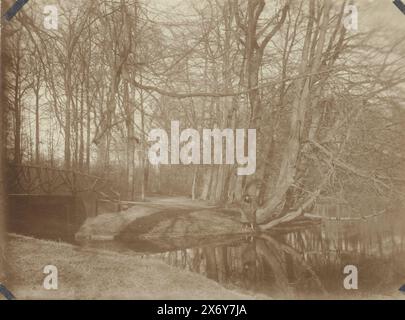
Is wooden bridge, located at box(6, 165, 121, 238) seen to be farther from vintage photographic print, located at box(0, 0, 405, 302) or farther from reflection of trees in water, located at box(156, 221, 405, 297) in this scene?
reflection of trees in water, located at box(156, 221, 405, 297)

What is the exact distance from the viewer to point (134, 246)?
6.14 metres

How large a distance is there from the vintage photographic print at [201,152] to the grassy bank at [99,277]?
20 mm

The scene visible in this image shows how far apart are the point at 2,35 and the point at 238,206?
480cm

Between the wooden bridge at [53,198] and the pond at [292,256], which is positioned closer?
the pond at [292,256]

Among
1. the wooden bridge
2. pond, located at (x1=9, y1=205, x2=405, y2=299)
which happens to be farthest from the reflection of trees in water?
the wooden bridge

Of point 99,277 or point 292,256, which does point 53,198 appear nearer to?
point 99,277

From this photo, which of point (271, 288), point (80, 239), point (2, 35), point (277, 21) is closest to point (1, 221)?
point (80, 239)

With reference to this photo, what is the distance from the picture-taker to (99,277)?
5.50m

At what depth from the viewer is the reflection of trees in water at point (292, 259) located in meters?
5.67

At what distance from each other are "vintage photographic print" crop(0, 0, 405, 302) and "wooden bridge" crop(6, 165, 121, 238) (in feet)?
0.07

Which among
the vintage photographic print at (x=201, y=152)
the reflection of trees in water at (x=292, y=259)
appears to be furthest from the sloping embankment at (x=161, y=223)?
the reflection of trees in water at (x=292, y=259)

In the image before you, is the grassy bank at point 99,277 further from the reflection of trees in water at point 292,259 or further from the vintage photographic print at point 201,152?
the reflection of trees in water at point 292,259

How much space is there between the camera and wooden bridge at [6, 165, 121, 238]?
5.92m

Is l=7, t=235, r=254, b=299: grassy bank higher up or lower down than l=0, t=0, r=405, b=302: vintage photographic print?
lower down
